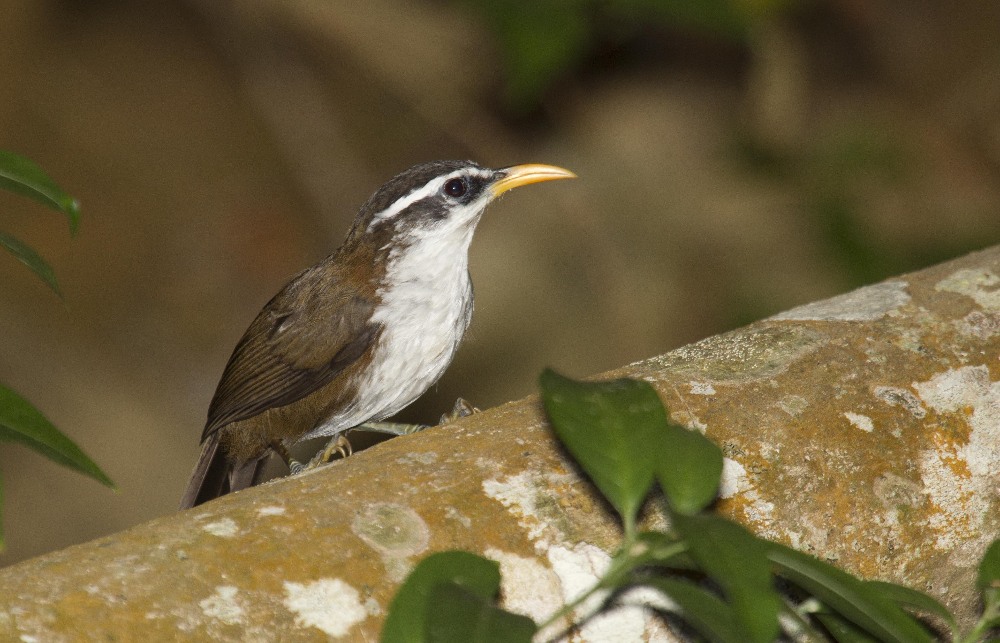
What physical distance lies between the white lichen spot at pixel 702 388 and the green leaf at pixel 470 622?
130cm

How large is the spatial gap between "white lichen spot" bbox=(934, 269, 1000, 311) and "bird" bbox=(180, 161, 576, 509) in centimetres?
133

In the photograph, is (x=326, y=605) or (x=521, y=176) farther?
(x=521, y=176)

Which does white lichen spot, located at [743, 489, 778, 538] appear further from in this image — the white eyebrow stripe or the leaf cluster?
the white eyebrow stripe

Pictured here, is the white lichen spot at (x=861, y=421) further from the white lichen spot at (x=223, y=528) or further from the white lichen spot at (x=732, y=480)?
the white lichen spot at (x=223, y=528)

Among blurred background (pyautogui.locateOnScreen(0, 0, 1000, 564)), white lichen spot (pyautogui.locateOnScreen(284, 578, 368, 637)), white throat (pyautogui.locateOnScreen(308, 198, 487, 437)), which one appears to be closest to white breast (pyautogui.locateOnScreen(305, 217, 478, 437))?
white throat (pyautogui.locateOnScreen(308, 198, 487, 437))

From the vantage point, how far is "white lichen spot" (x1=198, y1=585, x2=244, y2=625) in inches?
77.3

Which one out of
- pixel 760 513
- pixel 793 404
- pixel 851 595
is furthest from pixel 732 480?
pixel 851 595

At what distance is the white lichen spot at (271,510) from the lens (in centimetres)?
224

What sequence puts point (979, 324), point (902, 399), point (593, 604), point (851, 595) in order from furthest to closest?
point (979, 324) → point (902, 399) → point (593, 604) → point (851, 595)

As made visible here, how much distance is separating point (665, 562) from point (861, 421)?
957mm

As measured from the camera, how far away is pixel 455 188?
4379 mm

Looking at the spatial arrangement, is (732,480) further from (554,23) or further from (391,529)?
(554,23)

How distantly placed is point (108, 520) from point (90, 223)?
2.36m

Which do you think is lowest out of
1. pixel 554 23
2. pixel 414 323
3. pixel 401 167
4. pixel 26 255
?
pixel 414 323
